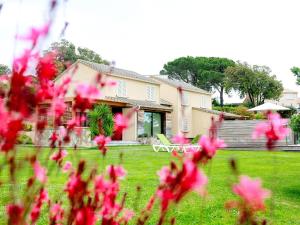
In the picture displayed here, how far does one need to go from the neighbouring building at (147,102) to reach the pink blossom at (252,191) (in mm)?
24029

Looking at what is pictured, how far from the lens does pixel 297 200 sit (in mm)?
8156

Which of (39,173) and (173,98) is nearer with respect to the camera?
(39,173)

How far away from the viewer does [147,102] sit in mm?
33469

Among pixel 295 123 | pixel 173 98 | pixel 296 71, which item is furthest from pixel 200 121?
pixel 295 123

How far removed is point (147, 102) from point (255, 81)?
25661 millimetres

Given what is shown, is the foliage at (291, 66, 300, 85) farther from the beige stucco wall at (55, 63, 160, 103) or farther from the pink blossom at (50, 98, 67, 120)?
the beige stucco wall at (55, 63, 160, 103)

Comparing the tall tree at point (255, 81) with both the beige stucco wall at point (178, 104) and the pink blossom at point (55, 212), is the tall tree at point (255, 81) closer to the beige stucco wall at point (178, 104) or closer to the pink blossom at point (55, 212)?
the beige stucco wall at point (178, 104)

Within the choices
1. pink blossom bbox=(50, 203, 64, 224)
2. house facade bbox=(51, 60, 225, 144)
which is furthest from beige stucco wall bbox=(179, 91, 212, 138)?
pink blossom bbox=(50, 203, 64, 224)

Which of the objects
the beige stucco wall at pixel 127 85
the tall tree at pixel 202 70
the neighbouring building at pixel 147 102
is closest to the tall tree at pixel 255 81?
the tall tree at pixel 202 70

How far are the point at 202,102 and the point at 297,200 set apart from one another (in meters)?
34.1

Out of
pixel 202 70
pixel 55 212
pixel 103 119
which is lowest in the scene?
pixel 55 212

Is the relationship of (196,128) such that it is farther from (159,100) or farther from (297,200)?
(297,200)

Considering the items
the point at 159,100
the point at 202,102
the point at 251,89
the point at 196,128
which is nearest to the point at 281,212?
the point at 159,100

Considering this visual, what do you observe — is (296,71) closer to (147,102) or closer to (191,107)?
(147,102)
